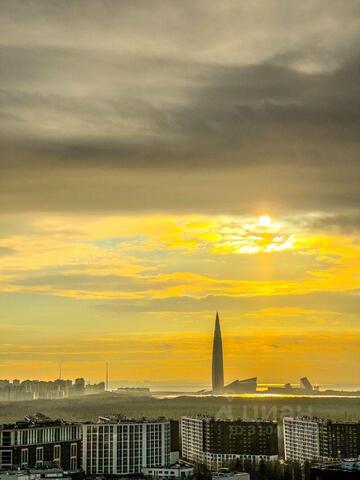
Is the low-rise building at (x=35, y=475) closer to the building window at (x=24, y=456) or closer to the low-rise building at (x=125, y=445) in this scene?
the building window at (x=24, y=456)

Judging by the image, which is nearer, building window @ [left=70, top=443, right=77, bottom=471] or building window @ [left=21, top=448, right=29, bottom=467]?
Result: building window @ [left=21, top=448, right=29, bottom=467]

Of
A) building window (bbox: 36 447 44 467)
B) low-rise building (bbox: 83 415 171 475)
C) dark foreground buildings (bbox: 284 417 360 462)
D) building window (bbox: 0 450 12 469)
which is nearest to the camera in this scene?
building window (bbox: 0 450 12 469)

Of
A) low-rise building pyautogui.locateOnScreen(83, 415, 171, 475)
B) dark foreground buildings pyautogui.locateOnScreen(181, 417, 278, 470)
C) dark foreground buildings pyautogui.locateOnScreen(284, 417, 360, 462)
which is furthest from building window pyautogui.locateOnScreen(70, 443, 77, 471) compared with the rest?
dark foreground buildings pyautogui.locateOnScreen(284, 417, 360, 462)

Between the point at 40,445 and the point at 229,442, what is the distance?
892cm

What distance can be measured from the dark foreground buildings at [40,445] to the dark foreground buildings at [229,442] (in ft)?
16.5

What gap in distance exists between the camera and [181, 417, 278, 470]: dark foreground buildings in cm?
3709

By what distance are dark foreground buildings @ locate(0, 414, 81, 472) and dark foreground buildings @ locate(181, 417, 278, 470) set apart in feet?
16.5

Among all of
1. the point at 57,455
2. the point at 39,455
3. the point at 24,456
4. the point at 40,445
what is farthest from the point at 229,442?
the point at 24,456

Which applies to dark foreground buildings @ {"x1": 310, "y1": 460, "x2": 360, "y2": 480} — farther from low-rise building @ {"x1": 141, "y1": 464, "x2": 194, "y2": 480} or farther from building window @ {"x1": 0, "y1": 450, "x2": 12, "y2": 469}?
building window @ {"x1": 0, "y1": 450, "x2": 12, "y2": 469}

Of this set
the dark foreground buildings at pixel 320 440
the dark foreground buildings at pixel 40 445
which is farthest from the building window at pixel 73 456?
the dark foreground buildings at pixel 320 440

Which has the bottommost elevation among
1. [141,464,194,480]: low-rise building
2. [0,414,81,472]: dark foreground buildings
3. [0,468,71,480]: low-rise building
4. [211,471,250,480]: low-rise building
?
[141,464,194,480]: low-rise building

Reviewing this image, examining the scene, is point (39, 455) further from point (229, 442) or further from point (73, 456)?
point (229, 442)

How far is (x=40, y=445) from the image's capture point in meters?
33.1

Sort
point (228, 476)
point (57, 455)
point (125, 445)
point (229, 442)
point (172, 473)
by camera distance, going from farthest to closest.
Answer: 1. point (229, 442)
2. point (125, 445)
3. point (57, 455)
4. point (172, 473)
5. point (228, 476)
